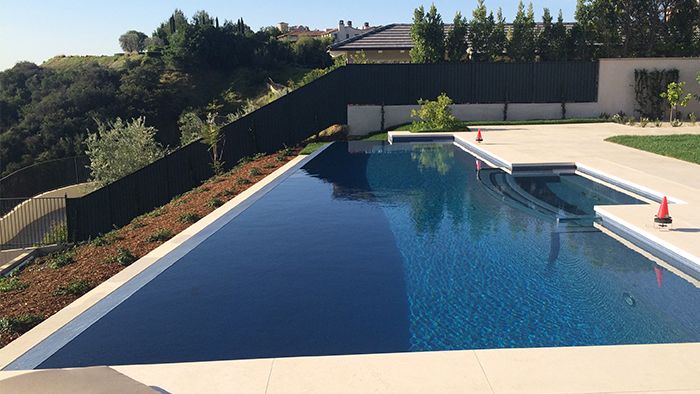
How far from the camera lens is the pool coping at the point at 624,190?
8883 mm

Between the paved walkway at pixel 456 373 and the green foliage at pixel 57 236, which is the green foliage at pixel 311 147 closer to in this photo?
the green foliage at pixel 57 236

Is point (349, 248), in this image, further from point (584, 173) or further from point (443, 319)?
point (584, 173)

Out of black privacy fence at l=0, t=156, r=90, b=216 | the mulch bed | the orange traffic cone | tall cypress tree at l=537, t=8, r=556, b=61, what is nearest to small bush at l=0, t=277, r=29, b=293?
the mulch bed

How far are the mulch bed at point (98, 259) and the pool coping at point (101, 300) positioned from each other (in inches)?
9.6

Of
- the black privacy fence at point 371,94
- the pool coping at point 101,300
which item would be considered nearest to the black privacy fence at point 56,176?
the black privacy fence at point 371,94

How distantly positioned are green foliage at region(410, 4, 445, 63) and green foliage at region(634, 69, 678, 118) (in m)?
10.4

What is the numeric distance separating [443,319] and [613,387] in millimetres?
2395

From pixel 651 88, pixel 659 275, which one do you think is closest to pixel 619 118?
pixel 651 88

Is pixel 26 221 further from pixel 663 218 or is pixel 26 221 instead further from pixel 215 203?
pixel 663 218

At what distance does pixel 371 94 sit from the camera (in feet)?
91.9

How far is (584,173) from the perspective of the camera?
54.5ft

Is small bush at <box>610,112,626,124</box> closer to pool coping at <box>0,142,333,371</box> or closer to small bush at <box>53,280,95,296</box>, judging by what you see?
pool coping at <box>0,142,333,371</box>

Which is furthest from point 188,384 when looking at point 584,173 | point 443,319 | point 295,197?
point 584,173

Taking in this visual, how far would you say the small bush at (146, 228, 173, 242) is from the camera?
1079cm
